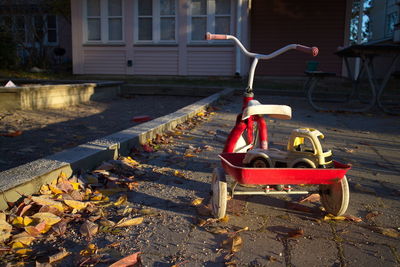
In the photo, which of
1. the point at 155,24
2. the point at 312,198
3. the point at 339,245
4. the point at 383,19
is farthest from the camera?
the point at 383,19

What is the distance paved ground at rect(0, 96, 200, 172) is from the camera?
436cm

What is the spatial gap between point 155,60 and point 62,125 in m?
9.50

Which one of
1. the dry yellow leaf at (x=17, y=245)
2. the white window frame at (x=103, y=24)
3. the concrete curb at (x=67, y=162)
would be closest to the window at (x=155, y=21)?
the white window frame at (x=103, y=24)

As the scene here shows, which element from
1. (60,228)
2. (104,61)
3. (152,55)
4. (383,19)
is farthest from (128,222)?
(383,19)

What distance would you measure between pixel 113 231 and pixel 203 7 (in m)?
13.7

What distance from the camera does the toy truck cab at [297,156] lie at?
98.7 inches

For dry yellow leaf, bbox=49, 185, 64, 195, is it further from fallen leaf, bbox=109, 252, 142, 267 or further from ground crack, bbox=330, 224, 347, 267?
ground crack, bbox=330, 224, 347, 267

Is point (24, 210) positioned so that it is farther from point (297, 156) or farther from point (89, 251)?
point (297, 156)

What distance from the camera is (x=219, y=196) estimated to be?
7.85 feet

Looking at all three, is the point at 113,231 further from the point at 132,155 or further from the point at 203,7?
the point at 203,7

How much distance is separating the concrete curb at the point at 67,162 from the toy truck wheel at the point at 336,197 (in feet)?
6.07

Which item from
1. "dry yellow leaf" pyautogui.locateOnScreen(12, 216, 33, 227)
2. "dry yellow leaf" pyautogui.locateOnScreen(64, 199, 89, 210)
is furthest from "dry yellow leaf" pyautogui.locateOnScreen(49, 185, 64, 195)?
"dry yellow leaf" pyautogui.locateOnScreen(12, 216, 33, 227)

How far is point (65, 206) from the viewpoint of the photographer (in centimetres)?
253

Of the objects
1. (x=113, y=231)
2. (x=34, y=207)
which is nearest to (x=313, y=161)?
(x=113, y=231)
